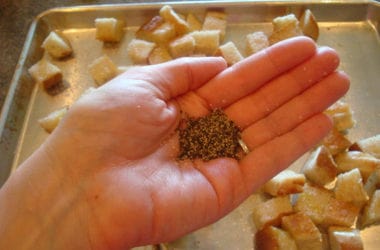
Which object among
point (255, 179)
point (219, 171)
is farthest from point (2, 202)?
point (255, 179)

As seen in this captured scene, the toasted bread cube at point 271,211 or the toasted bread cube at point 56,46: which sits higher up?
the toasted bread cube at point 56,46

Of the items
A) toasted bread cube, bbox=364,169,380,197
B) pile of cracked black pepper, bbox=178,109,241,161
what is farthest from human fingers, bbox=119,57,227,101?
toasted bread cube, bbox=364,169,380,197

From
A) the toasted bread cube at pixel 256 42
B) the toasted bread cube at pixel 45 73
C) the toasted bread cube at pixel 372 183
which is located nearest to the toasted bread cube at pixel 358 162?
the toasted bread cube at pixel 372 183

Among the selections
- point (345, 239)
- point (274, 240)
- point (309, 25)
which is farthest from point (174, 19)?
point (345, 239)

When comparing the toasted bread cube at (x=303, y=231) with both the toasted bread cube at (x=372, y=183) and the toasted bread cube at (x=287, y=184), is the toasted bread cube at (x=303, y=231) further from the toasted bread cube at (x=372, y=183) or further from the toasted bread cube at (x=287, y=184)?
the toasted bread cube at (x=372, y=183)

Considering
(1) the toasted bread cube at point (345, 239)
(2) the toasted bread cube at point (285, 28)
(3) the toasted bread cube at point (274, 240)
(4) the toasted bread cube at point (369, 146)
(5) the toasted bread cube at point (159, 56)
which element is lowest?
(3) the toasted bread cube at point (274, 240)

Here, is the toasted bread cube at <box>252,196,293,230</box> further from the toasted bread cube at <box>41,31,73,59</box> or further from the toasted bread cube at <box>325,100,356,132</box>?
the toasted bread cube at <box>41,31,73,59</box>

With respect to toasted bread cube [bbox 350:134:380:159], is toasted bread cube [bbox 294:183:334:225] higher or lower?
lower

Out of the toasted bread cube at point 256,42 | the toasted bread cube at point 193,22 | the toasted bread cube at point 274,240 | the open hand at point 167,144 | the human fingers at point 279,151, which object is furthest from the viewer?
the toasted bread cube at point 193,22
